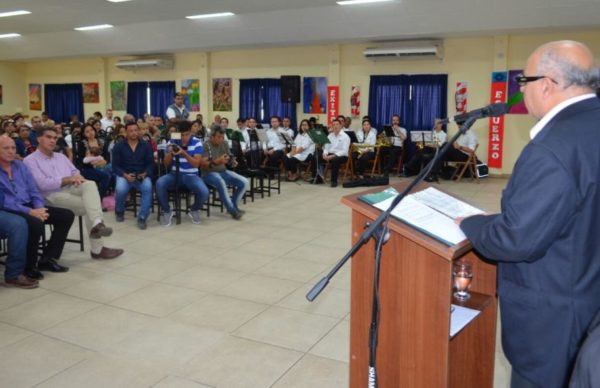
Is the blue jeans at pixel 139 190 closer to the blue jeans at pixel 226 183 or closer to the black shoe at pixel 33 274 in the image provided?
the blue jeans at pixel 226 183

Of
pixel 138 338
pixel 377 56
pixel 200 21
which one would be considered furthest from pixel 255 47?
pixel 138 338

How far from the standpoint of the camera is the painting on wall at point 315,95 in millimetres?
12500

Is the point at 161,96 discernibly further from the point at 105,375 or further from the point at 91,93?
the point at 105,375

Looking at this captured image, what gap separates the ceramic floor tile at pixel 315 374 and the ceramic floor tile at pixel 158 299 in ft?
3.87

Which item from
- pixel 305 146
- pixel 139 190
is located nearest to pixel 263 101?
pixel 305 146

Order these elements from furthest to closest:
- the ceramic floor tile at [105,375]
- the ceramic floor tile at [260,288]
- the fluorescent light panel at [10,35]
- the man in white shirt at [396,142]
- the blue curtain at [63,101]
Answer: the blue curtain at [63,101]
the fluorescent light panel at [10,35]
the man in white shirt at [396,142]
the ceramic floor tile at [260,288]
the ceramic floor tile at [105,375]

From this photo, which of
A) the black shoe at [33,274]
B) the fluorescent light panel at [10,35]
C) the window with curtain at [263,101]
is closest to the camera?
the black shoe at [33,274]

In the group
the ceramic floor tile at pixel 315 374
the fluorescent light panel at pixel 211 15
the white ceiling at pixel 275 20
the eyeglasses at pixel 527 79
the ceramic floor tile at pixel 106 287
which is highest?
the fluorescent light panel at pixel 211 15

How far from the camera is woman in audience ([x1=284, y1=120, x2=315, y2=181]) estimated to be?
1047 cm

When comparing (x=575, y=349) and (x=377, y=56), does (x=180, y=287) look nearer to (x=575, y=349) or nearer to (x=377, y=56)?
(x=575, y=349)

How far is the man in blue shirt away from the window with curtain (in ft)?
30.8

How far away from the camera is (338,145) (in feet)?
33.4

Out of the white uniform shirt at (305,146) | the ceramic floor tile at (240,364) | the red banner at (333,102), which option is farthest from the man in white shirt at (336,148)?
the ceramic floor tile at (240,364)

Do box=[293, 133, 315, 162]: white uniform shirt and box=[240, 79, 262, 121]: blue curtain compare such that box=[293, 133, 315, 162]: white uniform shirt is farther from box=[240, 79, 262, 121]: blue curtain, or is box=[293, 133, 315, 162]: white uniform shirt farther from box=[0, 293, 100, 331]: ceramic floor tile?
box=[0, 293, 100, 331]: ceramic floor tile
